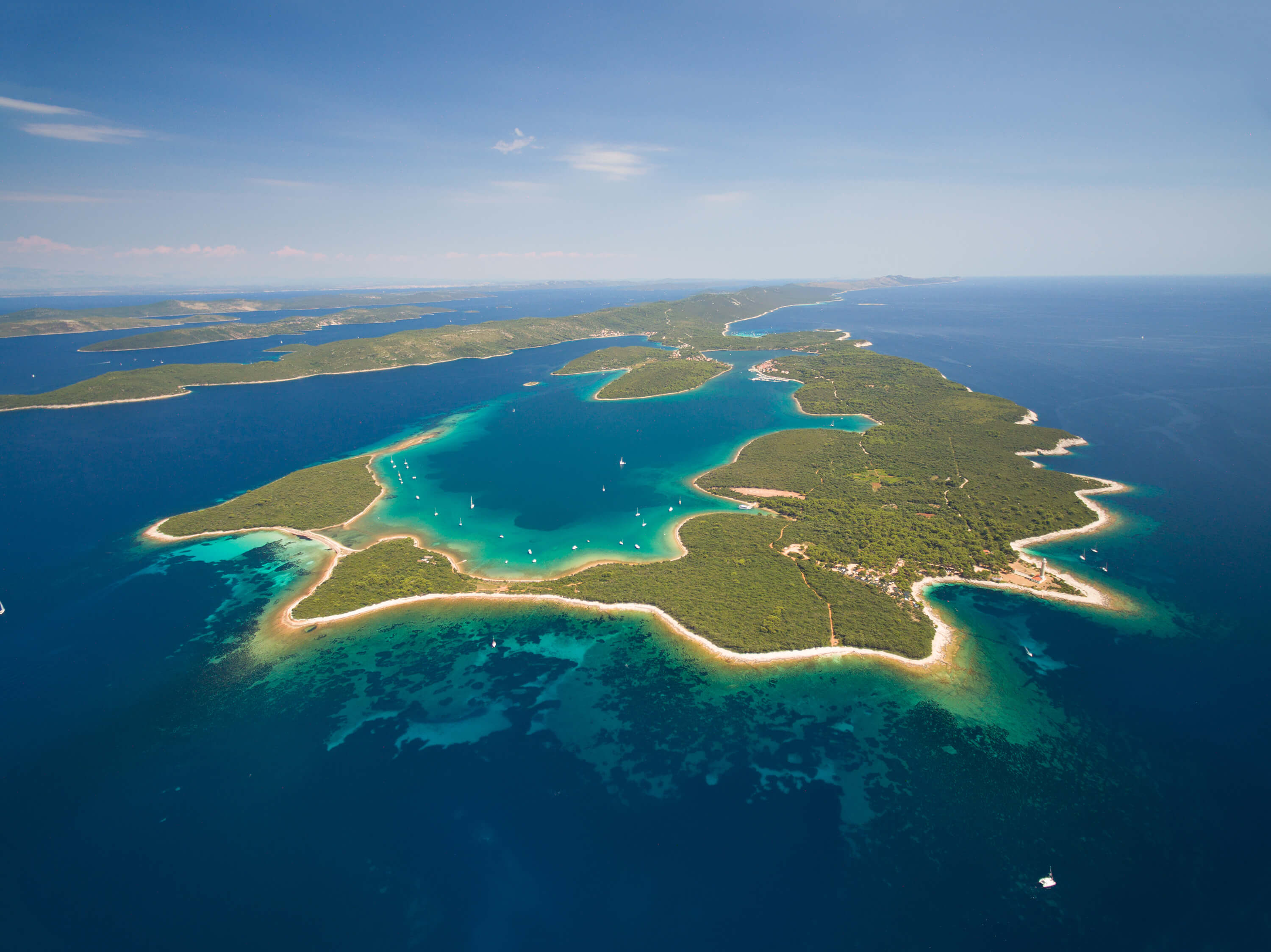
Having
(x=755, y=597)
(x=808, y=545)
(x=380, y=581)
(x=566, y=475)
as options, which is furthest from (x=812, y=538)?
(x=380, y=581)

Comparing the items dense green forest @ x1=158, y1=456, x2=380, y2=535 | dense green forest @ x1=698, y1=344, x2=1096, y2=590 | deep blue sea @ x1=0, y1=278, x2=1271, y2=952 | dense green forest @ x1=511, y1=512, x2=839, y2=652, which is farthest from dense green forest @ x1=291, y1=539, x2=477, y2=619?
dense green forest @ x1=698, y1=344, x2=1096, y2=590

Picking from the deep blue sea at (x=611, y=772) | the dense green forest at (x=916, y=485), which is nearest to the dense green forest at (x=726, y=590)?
the deep blue sea at (x=611, y=772)

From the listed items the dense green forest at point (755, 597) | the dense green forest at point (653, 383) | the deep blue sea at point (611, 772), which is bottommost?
the deep blue sea at point (611, 772)

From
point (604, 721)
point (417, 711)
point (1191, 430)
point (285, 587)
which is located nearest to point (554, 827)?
point (604, 721)

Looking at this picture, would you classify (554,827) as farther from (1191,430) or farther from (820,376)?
(820,376)

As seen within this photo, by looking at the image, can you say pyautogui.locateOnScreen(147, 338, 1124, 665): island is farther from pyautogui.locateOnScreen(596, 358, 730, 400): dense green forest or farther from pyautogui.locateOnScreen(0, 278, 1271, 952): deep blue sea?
pyautogui.locateOnScreen(596, 358, 730, 400): dense green forest

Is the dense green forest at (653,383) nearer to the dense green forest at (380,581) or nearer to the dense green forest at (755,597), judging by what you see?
the dense green forest at (755,597)
